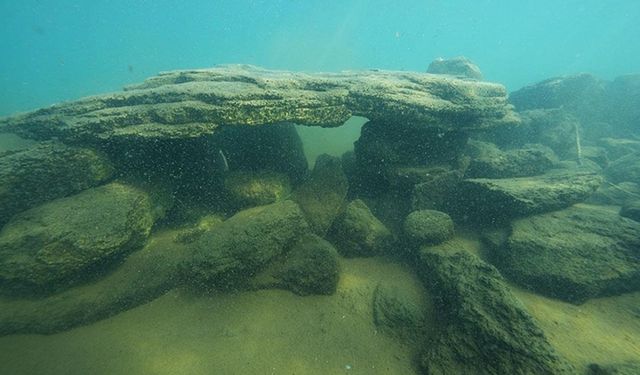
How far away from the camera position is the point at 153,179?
231 inches

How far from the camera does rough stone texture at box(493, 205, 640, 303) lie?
4793 mm

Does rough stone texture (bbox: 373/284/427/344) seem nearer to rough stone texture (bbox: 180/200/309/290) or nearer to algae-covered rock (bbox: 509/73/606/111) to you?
rough stone texture (bbox: 180/200/309/290)

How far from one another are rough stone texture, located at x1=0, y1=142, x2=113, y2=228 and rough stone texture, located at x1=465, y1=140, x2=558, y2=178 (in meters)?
7.74

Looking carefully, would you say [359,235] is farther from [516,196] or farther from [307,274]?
[516,196]

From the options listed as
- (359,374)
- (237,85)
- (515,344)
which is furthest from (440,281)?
(237,85)

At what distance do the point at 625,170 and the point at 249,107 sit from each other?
11.2 metres

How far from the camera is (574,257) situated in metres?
4.98

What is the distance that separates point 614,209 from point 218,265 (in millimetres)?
8632

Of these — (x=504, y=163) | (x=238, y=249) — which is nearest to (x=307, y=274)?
(x=238, y=249)

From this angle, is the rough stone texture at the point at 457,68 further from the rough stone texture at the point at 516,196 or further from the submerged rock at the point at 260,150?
the submerged rock at the point at 260,150

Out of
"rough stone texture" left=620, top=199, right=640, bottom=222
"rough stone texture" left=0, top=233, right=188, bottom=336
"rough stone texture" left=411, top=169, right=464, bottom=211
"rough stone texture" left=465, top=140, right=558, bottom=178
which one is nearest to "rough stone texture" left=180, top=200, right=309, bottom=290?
"rough stone texture" left=0, top=233, right=188, bottom=336

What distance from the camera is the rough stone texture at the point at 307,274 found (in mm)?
4723

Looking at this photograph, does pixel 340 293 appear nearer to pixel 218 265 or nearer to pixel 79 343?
pixel 218 265

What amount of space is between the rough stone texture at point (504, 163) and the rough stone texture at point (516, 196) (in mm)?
784
